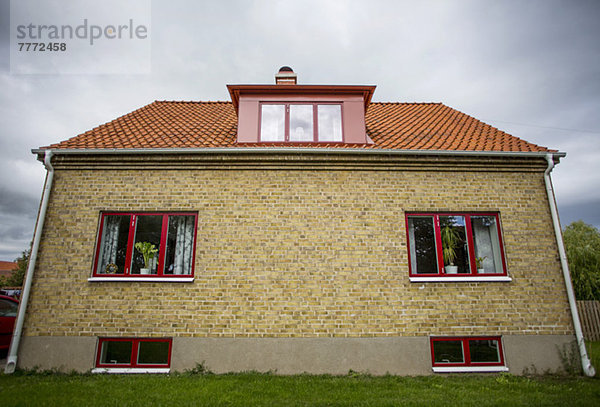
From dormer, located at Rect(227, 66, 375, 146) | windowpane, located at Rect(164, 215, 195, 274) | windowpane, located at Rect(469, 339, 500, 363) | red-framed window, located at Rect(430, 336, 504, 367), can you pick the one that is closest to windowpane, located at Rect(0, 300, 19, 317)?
windowpane, located at Rect(164, 215, 195, 274)

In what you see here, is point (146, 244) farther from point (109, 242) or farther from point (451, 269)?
point (451, 269)

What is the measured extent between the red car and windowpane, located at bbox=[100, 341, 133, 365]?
3942mm

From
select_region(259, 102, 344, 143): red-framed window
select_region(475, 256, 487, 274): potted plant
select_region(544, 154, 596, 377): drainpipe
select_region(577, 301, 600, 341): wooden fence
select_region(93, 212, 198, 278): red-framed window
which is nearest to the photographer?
select_region(544, 154, 596, 377): drainpipe

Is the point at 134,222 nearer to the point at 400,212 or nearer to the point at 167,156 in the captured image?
the point at 167,156

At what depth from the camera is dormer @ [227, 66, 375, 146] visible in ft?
29.3

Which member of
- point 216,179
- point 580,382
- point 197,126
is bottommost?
point 580,382

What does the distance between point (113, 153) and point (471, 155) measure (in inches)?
342

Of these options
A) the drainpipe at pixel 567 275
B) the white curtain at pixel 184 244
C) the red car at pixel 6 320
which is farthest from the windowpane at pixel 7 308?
the drainpipe at pixel 567 275

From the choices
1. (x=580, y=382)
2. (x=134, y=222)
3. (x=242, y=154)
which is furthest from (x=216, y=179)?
(x=580, y=382)

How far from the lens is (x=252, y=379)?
644 centimetres

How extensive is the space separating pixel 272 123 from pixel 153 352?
624 centimetres

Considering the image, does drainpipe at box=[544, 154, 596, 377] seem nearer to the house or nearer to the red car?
the house

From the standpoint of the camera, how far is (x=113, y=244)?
777 centimetres

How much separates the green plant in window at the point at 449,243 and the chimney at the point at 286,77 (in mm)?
7321
